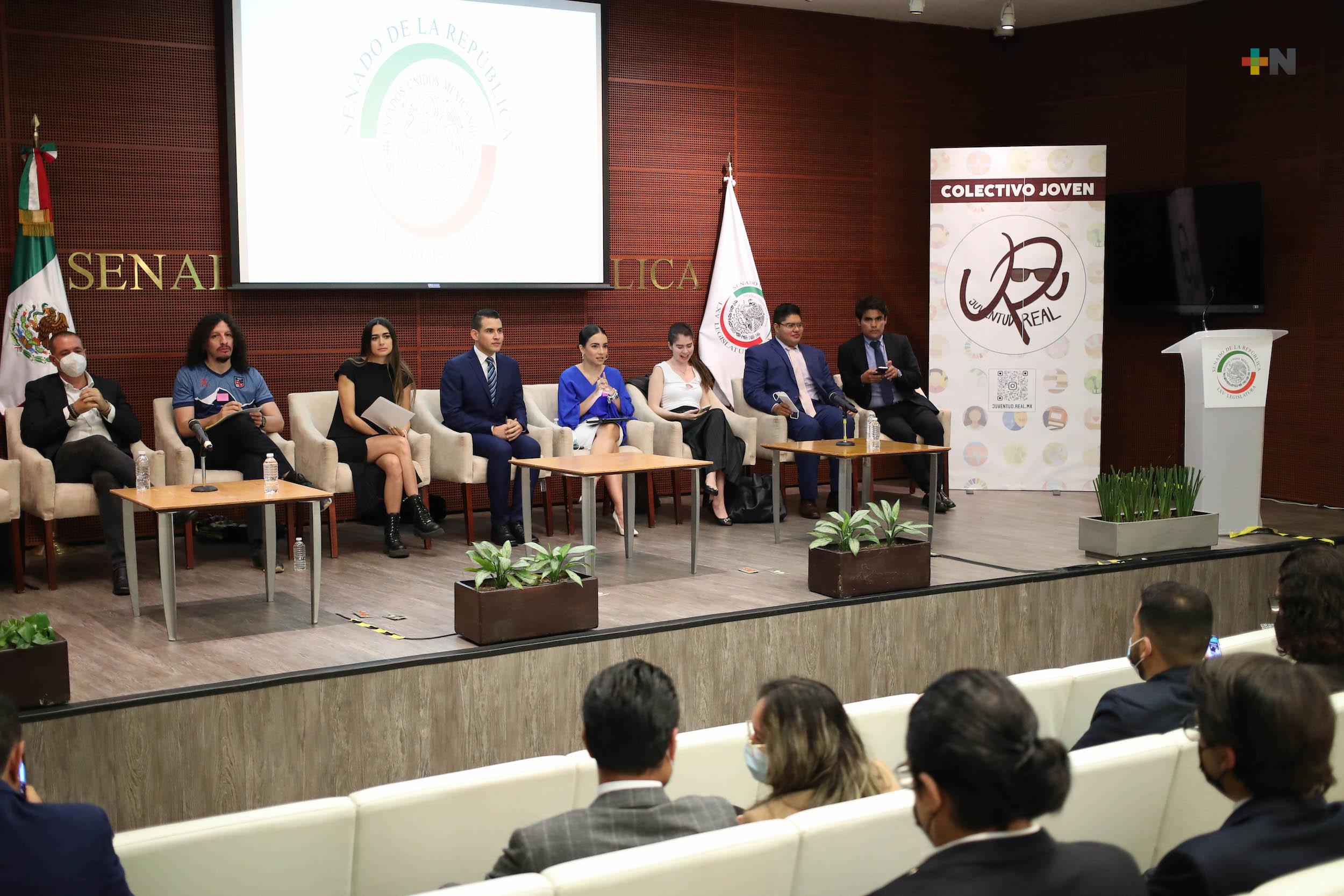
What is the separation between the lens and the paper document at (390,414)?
19.8ft

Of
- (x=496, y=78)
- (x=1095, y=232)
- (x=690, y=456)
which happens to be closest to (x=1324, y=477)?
(x=1095, y=232)

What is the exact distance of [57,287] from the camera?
6.26m

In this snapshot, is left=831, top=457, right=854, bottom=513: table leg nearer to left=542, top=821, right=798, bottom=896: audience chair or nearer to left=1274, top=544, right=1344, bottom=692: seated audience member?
left=1274, top=544, right=1344, bottom=692: seated audience member

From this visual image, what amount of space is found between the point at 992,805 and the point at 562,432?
523 centimetres

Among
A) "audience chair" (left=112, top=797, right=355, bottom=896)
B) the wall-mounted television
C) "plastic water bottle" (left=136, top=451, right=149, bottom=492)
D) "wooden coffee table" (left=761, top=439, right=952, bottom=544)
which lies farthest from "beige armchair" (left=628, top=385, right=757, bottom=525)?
"audience chair" (left=112, top=797, right=355, bottom=896)

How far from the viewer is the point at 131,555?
16.0 feet

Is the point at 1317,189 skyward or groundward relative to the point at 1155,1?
groundward

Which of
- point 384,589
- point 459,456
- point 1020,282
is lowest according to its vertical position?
point 384,589

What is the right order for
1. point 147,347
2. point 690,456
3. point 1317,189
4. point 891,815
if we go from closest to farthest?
point 891,815 < point 147,347 < point 690,456 < point 1317,189

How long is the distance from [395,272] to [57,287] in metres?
1.78

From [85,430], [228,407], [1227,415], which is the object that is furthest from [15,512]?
[1227,415]

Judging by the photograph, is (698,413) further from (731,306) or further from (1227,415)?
→ (1227,415)

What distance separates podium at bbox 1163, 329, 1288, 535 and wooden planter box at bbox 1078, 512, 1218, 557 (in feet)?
1.20

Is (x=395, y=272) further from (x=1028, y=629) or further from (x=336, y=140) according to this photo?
(x=1028, y=629)
